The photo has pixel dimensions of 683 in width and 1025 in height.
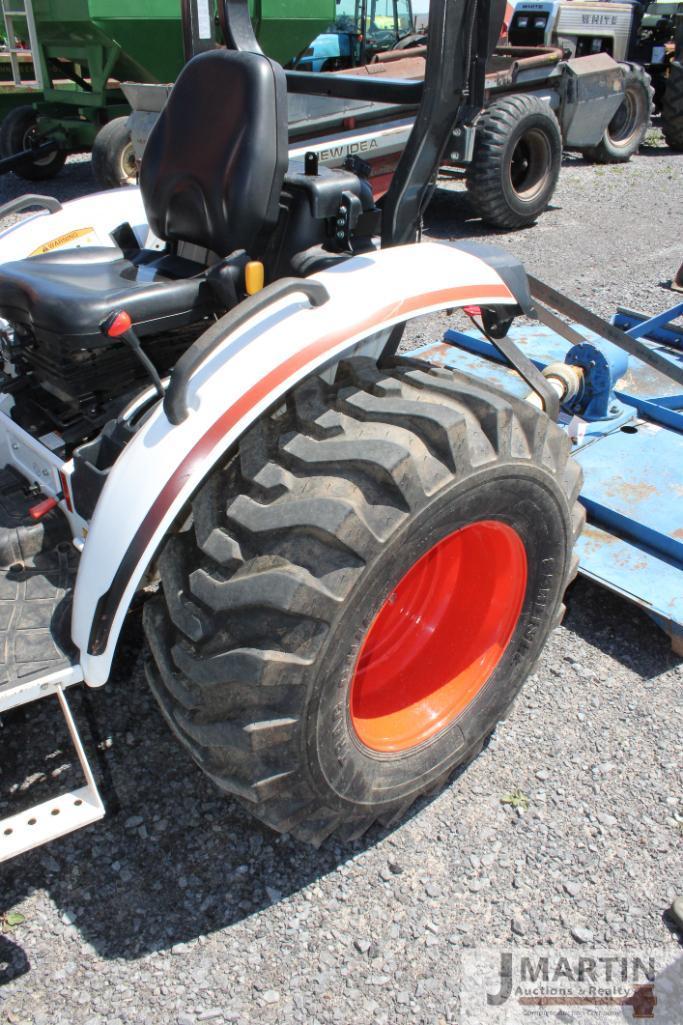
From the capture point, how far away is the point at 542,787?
2.09 m

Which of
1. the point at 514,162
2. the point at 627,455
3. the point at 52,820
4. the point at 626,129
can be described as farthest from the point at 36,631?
the point at 626,129

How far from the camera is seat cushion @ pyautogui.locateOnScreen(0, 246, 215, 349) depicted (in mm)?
1738

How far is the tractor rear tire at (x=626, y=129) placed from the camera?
8.56 m

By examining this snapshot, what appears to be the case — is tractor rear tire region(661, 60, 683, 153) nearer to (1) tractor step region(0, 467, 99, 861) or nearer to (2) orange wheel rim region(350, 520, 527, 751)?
(2) orange wheel rim region(350, 520, 527, 751)

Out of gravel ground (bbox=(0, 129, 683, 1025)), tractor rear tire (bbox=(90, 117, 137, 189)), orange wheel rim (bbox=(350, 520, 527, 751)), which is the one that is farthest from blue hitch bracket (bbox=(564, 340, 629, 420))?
tractor rear tire (bbox=(90, 117, 137, 189))

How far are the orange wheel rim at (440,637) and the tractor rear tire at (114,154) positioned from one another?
588 centimetres

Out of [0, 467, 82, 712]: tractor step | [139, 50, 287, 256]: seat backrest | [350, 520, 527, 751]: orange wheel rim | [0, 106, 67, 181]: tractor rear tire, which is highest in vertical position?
[139, 50, 287, 256]: seat backrest

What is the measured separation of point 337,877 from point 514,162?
640 cm

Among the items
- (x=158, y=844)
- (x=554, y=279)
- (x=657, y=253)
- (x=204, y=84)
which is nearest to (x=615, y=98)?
(x=657, y=253)

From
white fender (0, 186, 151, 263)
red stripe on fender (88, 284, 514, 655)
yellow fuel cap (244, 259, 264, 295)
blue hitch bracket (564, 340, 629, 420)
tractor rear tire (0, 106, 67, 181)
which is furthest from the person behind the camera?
tractor rear tire (0, 106, 67, 181)

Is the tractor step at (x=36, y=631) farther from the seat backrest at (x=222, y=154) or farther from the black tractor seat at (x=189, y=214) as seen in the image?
the seat backrest at (x=222, y=154)

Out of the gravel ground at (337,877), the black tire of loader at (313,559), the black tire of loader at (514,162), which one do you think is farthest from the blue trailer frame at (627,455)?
the black tire of loader at (514,162)

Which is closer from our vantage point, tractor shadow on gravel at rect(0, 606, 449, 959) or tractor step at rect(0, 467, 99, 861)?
tractor step at rect(0, 467, 99, 861)

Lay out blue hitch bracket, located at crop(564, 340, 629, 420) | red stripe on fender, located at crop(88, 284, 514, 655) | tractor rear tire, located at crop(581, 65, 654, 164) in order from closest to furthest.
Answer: red stripe on fender, located at crop(88, 284, 514, 655) → blue hitch bracket, located at crop(564, 340, 629, 420) → tractor rear tire, located at crop(581, 65, 654, 164)
